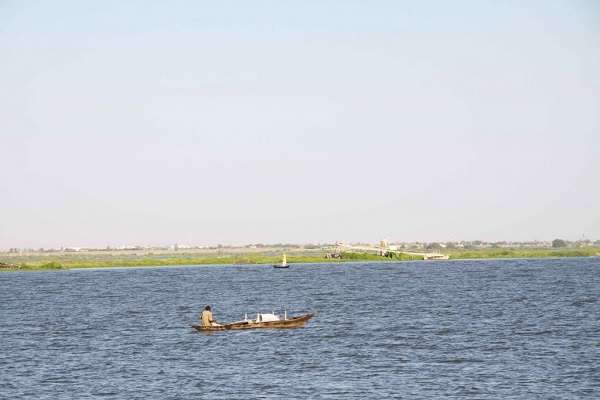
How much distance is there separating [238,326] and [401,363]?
21344mm

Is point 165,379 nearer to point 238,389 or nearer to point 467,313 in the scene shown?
point 238,389

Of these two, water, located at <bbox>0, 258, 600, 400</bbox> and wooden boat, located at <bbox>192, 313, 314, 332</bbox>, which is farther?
wooden boat, located at <bbox>192, 313, 314, 332</bbox>

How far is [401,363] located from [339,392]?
927 centimetres

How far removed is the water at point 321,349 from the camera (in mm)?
45875

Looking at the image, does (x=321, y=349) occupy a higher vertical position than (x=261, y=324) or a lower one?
lower

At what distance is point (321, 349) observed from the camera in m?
59.6

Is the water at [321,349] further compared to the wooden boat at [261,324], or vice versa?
the wooden boat at [261,324]

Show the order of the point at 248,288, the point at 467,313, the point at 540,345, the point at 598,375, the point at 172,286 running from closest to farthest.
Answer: the point at 598,375 < the point at 540,345 < the point at 467,313 < the point at 248,288 < the point at 172,286

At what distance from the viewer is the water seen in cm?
4588

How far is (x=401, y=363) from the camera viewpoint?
52.9 m

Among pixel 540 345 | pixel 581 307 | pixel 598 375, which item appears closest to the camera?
pixel 598 375

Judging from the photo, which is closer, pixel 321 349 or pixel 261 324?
pixel 321 349

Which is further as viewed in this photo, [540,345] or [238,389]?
[540,345]

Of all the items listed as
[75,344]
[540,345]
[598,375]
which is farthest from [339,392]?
[75,344]
